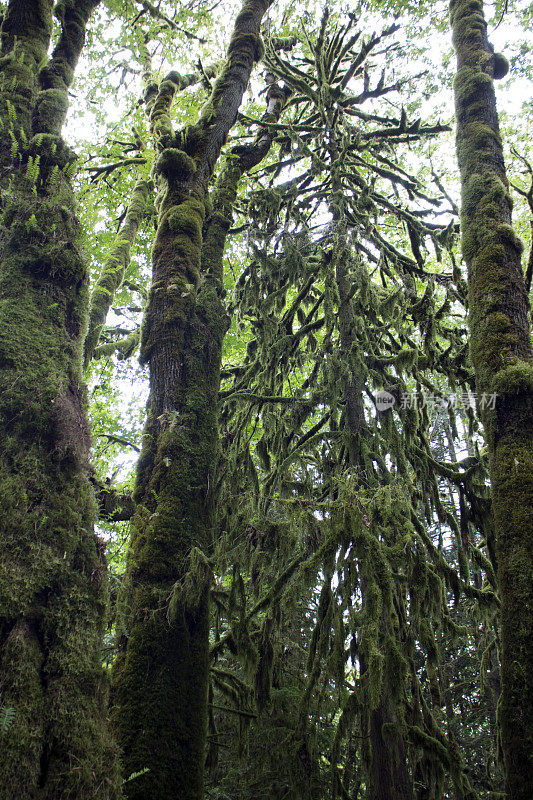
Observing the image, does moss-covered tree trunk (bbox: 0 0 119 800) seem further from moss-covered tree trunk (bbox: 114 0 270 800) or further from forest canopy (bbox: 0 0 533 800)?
moss-covered tree trunk (bbox: 114 0 270 800)

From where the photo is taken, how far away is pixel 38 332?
108 inches

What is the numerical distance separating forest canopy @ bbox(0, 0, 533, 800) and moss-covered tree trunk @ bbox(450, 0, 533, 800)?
0.05 feet

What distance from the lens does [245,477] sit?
481 centimetres

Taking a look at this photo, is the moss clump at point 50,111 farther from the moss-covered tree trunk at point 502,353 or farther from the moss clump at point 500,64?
the moss clump at point 500,64

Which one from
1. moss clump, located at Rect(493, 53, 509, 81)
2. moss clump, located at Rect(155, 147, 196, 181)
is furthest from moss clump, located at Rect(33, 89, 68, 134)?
moss clump, located at Rect(493, 53, 509, 81)

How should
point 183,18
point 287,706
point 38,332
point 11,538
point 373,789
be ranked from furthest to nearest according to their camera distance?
point 183,18 < point 287,706 < point 373,789 < point 38,332 < point 11,538

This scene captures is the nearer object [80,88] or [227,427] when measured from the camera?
[227,427]

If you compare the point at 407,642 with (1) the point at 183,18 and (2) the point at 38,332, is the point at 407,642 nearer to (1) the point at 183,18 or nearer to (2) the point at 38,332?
(2) the point at 38,332

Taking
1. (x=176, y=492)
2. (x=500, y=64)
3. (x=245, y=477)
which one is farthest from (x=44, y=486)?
(x=500, y=64)

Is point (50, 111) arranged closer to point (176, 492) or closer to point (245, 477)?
point (176, 492)

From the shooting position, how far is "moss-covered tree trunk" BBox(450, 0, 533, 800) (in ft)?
7.55

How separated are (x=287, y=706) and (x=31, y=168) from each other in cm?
555

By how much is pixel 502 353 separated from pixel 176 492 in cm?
240

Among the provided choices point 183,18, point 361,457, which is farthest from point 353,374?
point 183,18
